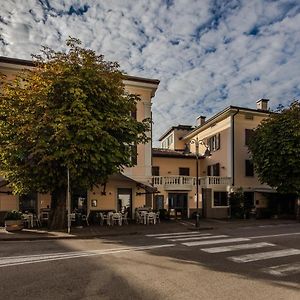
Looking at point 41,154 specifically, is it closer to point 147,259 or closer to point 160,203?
point 147,259

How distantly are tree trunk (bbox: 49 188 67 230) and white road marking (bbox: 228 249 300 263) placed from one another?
453 inches

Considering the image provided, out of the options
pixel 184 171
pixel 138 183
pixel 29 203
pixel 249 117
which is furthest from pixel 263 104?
pixel 29 203

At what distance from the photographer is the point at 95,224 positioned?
2403cm

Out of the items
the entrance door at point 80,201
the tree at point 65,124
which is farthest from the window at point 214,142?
the tree at point 65,124

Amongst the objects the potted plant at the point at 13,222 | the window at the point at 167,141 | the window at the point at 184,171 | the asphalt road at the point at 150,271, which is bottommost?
the asphalt road at the point at 150,271

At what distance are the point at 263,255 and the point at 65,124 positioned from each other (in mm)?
10545

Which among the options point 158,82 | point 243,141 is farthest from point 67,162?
point 243,141

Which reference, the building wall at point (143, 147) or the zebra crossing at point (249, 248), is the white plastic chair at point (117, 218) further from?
the zebra crossing at point (249, 248)

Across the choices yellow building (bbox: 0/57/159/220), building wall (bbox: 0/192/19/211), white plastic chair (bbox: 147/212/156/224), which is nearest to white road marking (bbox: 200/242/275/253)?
white plastic chair (bbox: 147/212/156/224)

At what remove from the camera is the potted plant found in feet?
62.1

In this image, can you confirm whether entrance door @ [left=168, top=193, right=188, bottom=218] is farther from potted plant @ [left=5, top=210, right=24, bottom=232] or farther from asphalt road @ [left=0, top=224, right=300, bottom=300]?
asphalt road @ [left=0, top=224, right=300, bottom=300]

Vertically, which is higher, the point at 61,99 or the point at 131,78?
the point at 131,78

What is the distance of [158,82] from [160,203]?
10.1 metres

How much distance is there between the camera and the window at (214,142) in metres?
35.3
